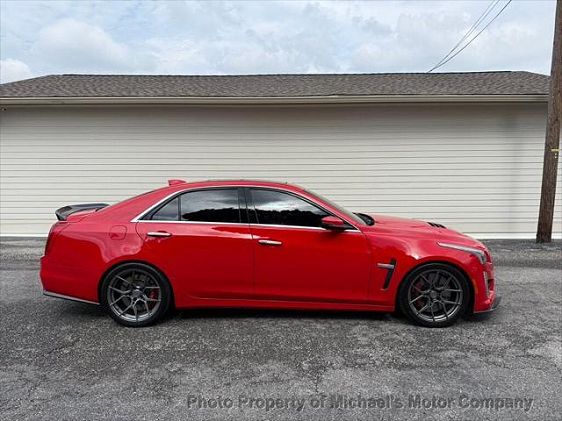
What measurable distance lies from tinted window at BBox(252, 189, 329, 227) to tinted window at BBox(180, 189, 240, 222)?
0.74 feet

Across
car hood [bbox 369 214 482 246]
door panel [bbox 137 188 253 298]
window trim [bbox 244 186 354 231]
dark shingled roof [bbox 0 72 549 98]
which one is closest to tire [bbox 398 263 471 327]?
car hood [bbox 369 214 482 246]

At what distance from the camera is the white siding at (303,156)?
8.19m

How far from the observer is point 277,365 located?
320 centimetres

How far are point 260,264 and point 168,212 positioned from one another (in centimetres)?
106

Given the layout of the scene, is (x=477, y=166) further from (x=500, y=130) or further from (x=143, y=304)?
(x=143, y=304)

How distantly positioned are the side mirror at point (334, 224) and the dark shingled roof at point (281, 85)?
4574 mm

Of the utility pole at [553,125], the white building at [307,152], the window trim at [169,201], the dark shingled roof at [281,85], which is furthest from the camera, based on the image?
the white building at [307,152]

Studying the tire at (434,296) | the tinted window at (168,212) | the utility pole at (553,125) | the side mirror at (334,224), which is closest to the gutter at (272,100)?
the utility pole at (553,125)

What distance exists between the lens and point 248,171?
8.33 metres

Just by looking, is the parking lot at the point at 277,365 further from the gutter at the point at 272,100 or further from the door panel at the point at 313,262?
the gutter at the point at 272,100

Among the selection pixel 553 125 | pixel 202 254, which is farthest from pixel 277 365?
pixel 553 125

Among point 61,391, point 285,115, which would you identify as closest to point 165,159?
point 285,115

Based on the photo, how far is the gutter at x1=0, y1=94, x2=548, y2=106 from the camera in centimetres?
775

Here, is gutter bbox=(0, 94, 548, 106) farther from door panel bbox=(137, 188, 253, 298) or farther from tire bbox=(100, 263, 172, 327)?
tire bbox=(100, 263, 172, 327)
